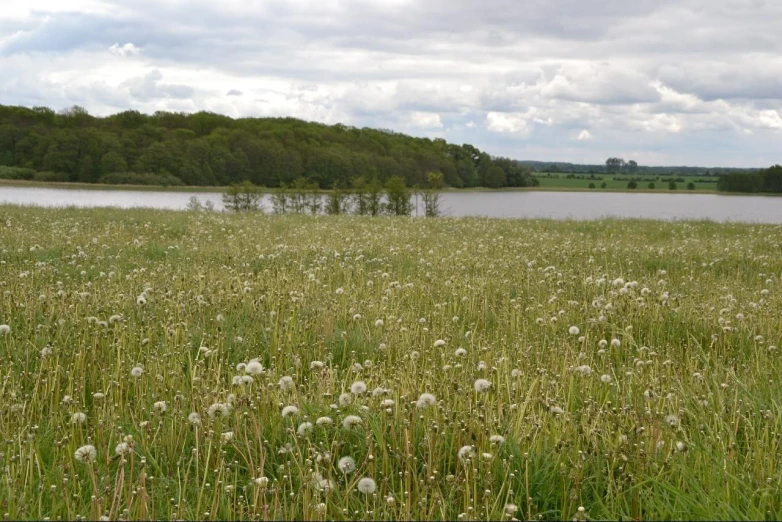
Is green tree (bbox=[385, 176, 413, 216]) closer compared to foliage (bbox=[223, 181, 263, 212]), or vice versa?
green tree (bbox=[385, 176, 413, 216])

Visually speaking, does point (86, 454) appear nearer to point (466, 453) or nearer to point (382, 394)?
point (382, 394)

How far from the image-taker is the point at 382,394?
13.3 ft

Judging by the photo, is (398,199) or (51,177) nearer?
(398,199)

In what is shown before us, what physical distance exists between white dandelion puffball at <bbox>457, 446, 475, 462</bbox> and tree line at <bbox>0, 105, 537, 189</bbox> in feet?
226

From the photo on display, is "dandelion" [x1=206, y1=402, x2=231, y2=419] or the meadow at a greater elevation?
"dandelion" [x1=206, y1=402, x2=231, y2=419]

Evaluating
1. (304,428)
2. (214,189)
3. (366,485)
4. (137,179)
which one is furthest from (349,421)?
(214,189)

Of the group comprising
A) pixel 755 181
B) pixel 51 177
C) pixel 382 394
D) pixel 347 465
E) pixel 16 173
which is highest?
pixel 755 181

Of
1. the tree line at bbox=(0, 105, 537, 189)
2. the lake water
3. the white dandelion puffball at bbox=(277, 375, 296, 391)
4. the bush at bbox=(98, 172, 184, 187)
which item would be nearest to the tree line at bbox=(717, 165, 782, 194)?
the lake water

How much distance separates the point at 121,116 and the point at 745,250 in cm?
11392

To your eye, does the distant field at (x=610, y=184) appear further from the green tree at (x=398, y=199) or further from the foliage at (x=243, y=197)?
the foliage at (x=243, y=197)

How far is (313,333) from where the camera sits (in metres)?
6.21

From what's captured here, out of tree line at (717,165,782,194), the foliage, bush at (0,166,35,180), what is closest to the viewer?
the foliage

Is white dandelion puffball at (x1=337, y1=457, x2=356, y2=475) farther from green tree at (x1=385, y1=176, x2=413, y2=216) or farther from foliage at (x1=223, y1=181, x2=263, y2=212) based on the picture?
foliage at (x1=223, y1=181, x2=263, y2=212)

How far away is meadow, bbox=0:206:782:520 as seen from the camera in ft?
10.2
